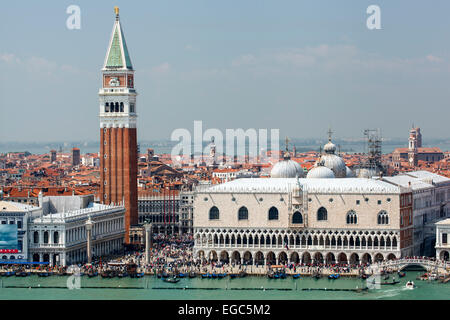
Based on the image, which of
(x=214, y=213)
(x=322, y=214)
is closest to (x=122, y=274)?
(x=214, y=213)

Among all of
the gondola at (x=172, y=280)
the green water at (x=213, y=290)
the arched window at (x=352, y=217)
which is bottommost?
the green water at (x=213, y=290)

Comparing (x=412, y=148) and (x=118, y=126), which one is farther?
(x=412, y=148)

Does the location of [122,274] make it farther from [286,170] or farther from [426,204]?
[426,204]

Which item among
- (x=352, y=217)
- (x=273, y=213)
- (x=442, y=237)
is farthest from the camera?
(x=273, y=213)

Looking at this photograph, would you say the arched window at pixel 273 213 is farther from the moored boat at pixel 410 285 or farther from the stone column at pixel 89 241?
the moored boat at pixel 410 285

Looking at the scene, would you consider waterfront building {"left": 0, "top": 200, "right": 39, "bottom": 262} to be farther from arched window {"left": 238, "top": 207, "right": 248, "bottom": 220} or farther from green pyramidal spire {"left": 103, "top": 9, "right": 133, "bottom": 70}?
green pyramidal spire {"left": 103, "top": 9, "right": 133, "bottom": 70}

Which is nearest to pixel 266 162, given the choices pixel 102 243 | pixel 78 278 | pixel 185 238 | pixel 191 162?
pixel 191 162

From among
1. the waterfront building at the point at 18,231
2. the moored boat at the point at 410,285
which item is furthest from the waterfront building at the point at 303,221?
the waterfront building at the point at 18,231

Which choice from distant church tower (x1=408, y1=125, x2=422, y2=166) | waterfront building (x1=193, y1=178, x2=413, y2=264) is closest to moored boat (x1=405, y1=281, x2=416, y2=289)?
waterfront building (x1=193, y1=178, x2=413, y2=264)
